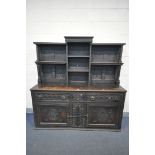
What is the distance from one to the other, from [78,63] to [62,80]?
0.51m

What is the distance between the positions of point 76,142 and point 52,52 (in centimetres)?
190

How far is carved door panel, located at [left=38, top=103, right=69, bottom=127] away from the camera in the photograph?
3.18 m

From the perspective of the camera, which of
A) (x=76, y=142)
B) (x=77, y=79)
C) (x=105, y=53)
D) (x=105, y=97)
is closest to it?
(x=76, y=142)

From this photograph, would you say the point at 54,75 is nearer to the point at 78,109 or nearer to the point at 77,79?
the point at 77,79

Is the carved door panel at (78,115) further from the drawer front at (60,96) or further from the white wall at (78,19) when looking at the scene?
the white wall at (78,19)

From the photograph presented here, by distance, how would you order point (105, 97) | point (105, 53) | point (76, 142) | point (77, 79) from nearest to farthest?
point (76, 142)
point (105, 97)
point (105, 53)
point (77, 79)

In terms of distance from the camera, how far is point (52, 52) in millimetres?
3568

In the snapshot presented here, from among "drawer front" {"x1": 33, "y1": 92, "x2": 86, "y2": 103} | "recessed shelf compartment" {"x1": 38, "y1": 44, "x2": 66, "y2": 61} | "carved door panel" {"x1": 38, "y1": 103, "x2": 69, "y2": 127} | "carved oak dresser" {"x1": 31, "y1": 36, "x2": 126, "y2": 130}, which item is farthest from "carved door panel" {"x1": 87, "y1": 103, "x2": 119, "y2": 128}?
"recessed shelf compartment" {"x1": 38, "y1": 44, "x2": 66, "y2": 61}

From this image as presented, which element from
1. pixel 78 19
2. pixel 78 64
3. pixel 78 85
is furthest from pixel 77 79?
pixel 78 19

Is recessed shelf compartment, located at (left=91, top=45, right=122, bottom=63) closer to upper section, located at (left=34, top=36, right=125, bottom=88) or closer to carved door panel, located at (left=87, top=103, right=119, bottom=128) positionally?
upper section, located at (left=34, top=36, right=125, bottom=88)

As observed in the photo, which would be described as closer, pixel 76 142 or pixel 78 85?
pixel 76 142

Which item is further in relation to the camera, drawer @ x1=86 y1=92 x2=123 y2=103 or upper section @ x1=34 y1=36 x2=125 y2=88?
upper section @ x1=34 y1=36 x2=125 y2=88

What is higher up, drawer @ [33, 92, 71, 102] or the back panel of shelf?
the back panel of shelf
